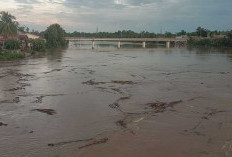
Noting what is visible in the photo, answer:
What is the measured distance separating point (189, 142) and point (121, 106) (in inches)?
224

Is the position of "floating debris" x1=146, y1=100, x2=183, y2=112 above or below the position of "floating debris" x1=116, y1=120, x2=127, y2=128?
above

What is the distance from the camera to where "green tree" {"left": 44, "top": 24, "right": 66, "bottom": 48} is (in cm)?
9025

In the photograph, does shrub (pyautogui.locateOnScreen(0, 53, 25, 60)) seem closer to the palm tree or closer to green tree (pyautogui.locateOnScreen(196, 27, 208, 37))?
the palm tree

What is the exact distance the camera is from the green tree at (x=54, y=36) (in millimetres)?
90250

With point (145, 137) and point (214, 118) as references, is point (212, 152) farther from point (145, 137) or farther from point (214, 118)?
point (214, 118)

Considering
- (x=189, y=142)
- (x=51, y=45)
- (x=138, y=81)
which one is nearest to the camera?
(x=189, y=142)

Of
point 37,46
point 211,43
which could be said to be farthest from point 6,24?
point 211,43

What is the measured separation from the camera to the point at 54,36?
297 feet

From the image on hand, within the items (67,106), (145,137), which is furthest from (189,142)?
(67,106)

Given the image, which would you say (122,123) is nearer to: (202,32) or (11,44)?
(11,44)

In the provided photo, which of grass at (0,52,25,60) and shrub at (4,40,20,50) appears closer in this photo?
grass at (0,52,25,60)

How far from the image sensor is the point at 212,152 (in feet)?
31.7

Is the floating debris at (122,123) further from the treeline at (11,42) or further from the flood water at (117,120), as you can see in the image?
the treeline at (11,42)

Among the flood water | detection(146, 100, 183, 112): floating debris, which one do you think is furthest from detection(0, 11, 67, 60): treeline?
detection(146, 100, 183, 112): floating debris
